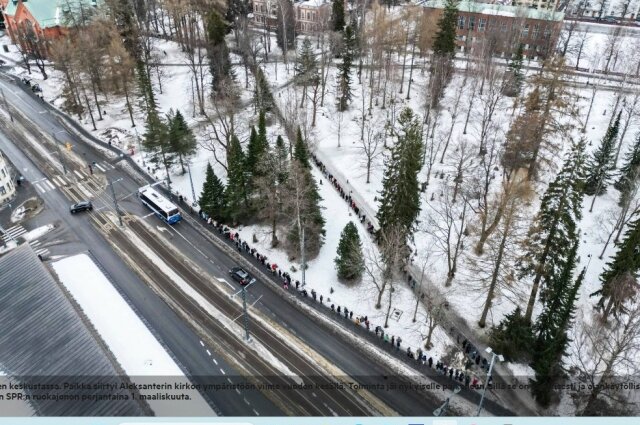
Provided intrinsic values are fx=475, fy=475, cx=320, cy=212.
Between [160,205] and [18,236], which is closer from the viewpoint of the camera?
[18,236]

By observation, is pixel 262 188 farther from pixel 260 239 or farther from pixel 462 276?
pixel 462 276

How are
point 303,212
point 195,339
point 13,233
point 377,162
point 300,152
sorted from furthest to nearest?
point 377,162 → point 13,233 → point 300,152 → point 303,212 → point 195,339

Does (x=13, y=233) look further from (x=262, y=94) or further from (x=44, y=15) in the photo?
(x=44, y=15)

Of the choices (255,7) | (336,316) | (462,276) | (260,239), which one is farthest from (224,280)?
(255,7)

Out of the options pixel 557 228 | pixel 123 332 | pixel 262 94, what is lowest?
pixel 123 332

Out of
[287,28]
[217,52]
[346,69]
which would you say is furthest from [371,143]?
[287,28]

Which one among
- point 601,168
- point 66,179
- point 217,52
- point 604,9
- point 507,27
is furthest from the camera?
point 604,9
